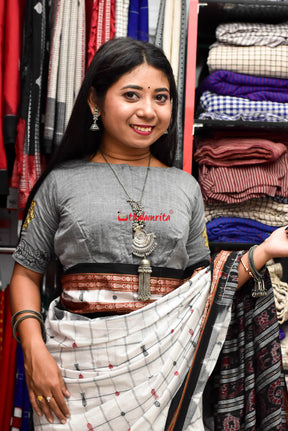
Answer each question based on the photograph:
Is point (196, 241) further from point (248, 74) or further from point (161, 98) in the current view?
point (248, 74)

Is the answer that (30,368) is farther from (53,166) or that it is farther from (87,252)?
(53,166)

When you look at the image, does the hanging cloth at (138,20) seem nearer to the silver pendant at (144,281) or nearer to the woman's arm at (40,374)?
the silver pendant at (144,281)

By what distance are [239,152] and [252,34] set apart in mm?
514

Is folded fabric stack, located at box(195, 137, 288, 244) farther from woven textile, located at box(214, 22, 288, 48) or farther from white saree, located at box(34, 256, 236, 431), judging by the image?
white saree, located at box(34, 256, 236, 431)

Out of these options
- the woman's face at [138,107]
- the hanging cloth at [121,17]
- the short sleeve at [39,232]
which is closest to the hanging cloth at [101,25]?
the hanging cloth at [121,17]

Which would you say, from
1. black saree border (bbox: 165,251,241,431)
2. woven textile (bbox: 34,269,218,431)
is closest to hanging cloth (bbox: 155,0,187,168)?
black saree border (bbox: 165,251,241,431)

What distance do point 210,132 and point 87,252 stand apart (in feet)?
3.54

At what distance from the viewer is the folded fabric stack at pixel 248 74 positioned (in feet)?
6.65

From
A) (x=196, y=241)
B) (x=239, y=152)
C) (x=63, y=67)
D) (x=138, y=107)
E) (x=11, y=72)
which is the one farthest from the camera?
(x=239, y=152)

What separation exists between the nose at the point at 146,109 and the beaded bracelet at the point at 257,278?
0.46 meters


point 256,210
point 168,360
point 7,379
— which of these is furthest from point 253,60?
point 7,379

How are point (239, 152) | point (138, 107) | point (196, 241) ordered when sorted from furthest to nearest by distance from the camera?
point (239, 152)
point (196, 241)
point (138, 107)

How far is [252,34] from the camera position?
2072mm

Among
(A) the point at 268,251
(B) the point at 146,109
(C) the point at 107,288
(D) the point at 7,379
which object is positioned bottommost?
(D) the point at 7,379
